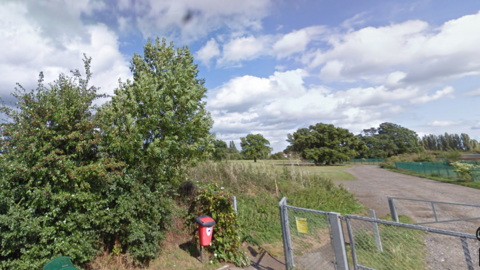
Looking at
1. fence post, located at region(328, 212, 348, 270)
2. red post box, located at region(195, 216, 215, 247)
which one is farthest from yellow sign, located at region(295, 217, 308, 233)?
red post box, located at region(195, 216, 215, 247)

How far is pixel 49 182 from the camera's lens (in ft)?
12.2

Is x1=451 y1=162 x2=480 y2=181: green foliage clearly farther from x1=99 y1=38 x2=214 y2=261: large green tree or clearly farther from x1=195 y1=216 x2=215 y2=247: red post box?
x1=195 y1=216 x2=215 y2=247: red post box

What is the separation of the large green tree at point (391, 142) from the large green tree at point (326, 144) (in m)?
19.9

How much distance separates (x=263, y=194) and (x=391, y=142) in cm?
8015

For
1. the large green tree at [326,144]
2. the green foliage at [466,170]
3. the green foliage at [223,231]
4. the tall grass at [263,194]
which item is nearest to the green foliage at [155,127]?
the green foliage at [223,231]

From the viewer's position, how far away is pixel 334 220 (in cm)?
362

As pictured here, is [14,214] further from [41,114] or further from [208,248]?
[208,248]

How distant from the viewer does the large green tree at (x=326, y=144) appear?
50.4 metres

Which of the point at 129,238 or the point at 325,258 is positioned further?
the point at 325,258

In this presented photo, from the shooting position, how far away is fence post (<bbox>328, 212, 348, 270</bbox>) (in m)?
3.46

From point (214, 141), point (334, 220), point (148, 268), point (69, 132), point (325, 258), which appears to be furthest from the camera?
point (214, 141)

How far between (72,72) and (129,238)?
3523 mm

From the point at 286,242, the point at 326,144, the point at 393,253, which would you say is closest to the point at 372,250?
the point at 393,253

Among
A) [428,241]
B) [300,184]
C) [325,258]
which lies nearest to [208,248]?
[325,258]
